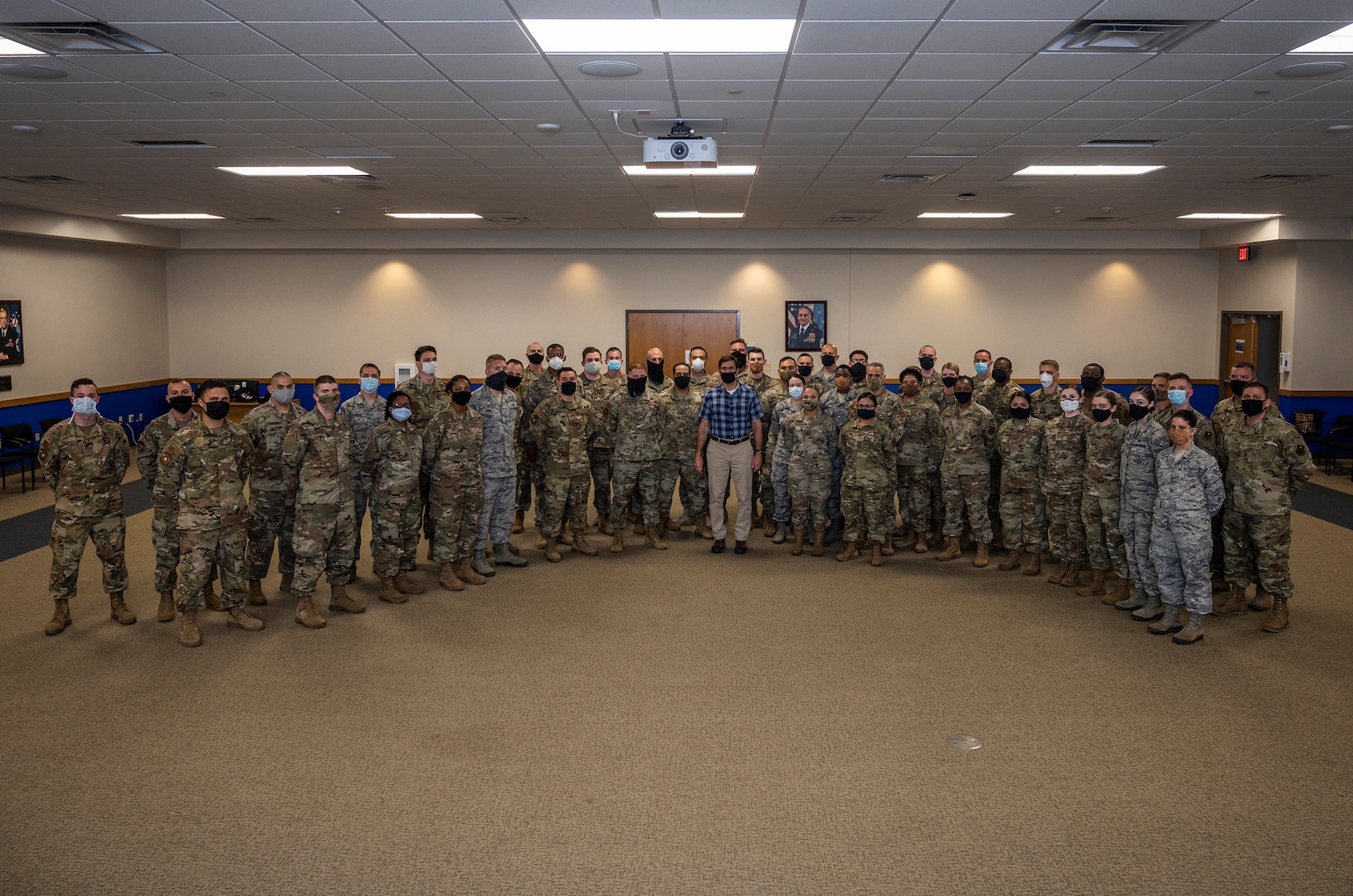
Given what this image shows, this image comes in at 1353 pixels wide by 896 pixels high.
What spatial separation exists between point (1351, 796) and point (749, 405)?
16.6ft

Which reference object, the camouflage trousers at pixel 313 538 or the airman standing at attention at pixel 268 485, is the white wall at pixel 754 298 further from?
the camouflage trousers at pixel 313 538

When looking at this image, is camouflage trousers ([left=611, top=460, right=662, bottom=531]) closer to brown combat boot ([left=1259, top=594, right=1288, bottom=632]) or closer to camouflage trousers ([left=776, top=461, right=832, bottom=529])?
camouflage trousers ([left=776, top=461, right=832, bottom=529])

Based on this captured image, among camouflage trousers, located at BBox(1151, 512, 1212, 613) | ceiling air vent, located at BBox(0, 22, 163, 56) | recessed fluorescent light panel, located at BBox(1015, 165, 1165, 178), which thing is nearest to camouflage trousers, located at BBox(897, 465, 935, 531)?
camouflage trousers, located at BBox(1151, 512, 1212, 613)

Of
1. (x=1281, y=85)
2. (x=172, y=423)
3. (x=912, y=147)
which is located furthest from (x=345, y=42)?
(x=1281, y=85)

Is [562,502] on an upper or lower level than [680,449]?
lower

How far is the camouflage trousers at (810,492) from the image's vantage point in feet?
26.2

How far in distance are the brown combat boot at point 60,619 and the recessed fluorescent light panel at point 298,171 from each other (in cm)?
406

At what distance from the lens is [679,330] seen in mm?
15164

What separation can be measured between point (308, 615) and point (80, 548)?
152 centimetres

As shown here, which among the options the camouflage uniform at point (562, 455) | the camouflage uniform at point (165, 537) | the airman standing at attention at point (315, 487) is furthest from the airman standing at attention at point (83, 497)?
the camouflage uniform at point (562, 455)

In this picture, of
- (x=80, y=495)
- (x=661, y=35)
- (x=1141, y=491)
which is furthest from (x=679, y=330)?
(x=661, y=35)

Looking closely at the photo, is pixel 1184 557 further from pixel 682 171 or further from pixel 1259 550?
pixel 682 171

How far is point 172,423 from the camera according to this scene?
6.64 m

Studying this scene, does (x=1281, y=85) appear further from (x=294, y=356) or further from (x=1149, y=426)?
(x=294, y=356)
